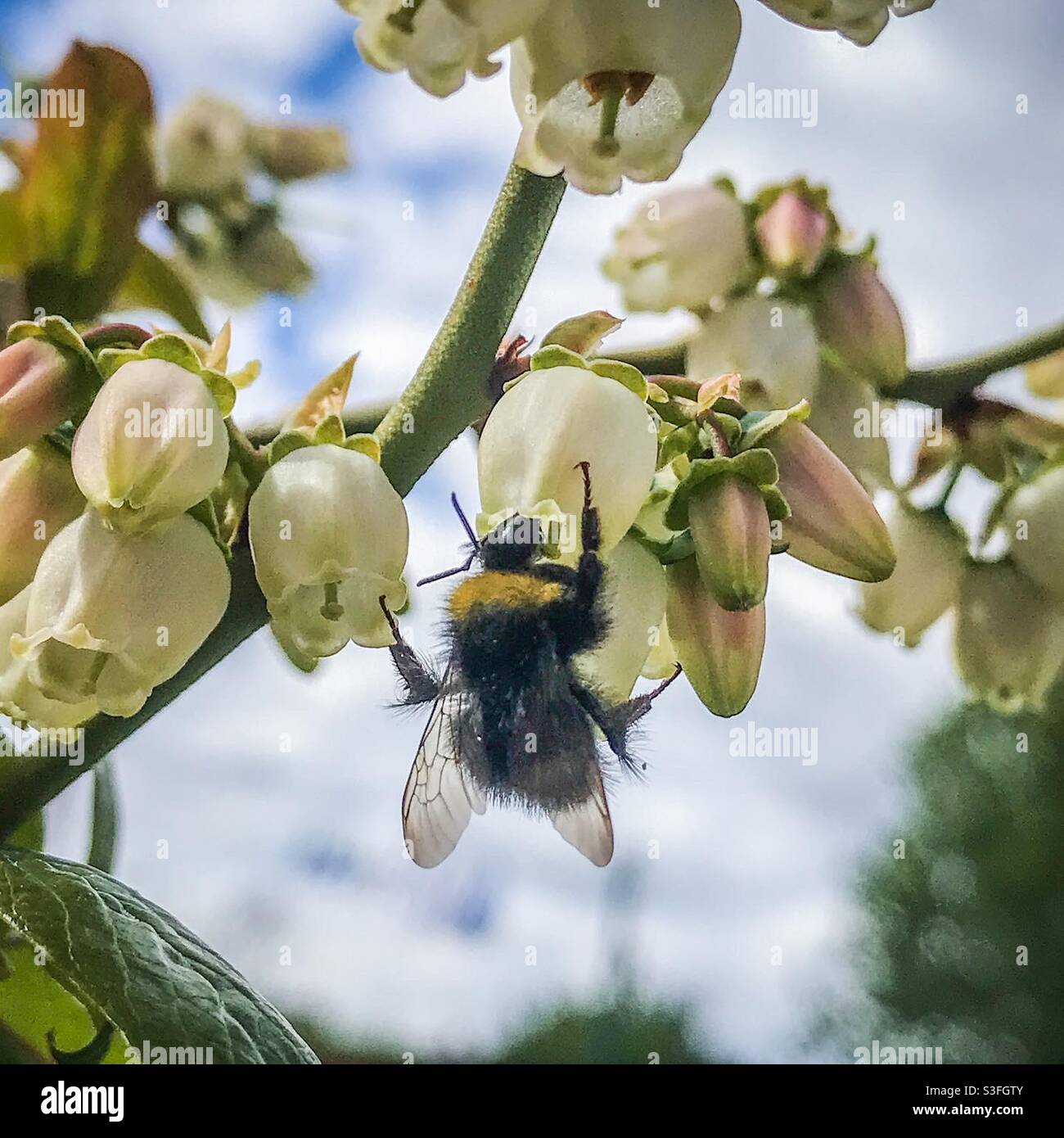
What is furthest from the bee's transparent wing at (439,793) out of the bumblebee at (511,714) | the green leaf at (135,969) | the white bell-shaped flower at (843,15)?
the white bell-shaped flower at (843,15)

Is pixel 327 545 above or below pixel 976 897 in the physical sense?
above

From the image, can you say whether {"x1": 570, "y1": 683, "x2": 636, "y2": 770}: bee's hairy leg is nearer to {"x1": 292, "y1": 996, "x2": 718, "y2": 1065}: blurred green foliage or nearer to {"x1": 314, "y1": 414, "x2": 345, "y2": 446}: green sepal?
{"x1": 314, "y1": 414, "x2": 345, "y2": 446}: green sepal

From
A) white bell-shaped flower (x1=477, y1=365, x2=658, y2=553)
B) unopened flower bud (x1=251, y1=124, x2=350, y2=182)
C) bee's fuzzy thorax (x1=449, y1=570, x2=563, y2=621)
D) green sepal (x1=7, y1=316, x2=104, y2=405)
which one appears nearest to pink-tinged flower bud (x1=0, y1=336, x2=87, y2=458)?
green sepal (x1=7, y1=316, x2=104, y2=405)

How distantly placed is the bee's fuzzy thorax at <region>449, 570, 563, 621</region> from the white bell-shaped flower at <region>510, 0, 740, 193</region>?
0.71 feet

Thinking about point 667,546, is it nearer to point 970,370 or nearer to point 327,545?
point 327,545

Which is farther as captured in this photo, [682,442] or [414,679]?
[414,679]

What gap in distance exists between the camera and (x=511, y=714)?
20.8 inches

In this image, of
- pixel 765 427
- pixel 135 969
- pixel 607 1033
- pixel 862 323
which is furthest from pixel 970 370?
pixel 607 1033

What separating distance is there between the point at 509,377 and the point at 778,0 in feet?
0.46

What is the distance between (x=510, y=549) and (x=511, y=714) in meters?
0.07

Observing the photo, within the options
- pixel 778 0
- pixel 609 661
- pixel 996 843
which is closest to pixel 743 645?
pixel 609 661

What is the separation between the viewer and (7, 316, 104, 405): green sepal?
355mm

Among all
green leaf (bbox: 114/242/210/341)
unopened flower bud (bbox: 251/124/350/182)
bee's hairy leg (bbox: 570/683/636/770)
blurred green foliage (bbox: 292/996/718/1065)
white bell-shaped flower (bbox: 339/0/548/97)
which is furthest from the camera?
blurred green foliage (bbox: 292/996/718/1065)

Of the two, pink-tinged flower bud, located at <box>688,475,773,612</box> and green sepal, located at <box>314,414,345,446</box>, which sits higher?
green sepal, located at <box>314,414,345,446</box>
